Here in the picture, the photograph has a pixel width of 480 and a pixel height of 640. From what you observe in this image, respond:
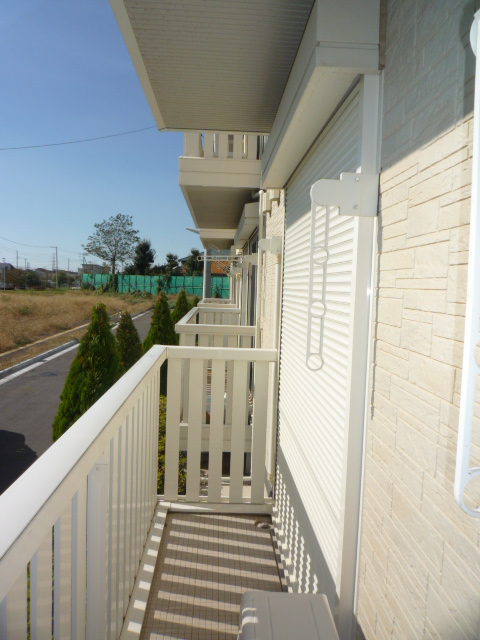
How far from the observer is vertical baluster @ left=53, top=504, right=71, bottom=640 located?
98 centimetres

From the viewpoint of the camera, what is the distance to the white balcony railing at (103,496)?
77 centimetres

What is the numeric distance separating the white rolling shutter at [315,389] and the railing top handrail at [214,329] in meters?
2.38

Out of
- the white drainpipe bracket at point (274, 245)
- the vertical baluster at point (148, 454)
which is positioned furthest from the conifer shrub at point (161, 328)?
the vertical baluster at point (148, 454)

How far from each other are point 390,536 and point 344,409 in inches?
18.4

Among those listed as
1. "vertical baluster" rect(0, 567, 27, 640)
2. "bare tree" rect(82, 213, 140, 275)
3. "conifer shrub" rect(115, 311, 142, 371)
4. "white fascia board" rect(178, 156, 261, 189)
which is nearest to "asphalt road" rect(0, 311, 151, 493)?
"conifer shrub" rect(115, 311, 142, 371)

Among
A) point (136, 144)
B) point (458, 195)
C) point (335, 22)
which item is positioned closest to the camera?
point (458, 195)

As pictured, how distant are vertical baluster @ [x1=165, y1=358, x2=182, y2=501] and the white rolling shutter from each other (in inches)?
26.4

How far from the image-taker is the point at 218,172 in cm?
516

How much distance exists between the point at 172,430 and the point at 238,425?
16.7 inches

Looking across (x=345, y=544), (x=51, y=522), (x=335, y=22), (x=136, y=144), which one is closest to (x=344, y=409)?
(x=345, y=544)

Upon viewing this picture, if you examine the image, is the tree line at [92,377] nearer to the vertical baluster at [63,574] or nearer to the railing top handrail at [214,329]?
the railing top handrail at [214,329]

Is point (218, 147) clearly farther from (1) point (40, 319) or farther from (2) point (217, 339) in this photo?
(1) point (40, 319)

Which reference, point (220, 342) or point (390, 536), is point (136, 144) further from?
point (390, 536)

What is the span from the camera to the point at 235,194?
5887mm
